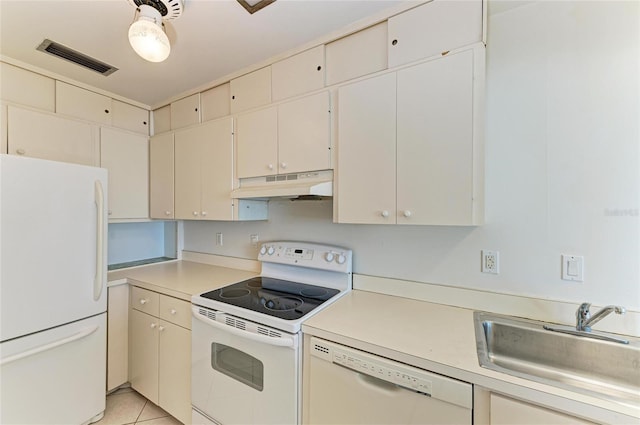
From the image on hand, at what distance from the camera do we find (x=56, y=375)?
1518 mm

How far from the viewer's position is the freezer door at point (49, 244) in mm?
1318

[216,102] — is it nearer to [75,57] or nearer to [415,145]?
[75,57]

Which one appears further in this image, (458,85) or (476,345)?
(458,85)

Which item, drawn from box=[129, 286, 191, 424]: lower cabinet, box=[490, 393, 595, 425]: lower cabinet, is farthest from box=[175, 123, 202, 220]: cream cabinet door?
box=[490, 393, 595, 425]: lower cabinet

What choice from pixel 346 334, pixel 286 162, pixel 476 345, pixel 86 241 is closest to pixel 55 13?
pixel 86 241

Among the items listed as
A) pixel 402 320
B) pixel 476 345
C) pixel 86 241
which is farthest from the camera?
pixel 86 241

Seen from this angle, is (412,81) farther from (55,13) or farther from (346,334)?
(55,13)

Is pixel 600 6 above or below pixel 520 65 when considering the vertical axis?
above

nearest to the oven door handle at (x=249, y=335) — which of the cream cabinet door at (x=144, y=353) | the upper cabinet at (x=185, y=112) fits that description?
the cream cabinet door at (x=144, y=353)

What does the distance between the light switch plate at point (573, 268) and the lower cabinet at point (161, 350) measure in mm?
2051

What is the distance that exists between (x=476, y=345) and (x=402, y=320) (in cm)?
32

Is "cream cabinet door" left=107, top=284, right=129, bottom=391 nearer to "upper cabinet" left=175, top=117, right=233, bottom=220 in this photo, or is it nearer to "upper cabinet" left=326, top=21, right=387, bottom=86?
"upper cabinet" left=175, top=117, right=233, bottom=220

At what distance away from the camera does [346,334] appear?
114 cm

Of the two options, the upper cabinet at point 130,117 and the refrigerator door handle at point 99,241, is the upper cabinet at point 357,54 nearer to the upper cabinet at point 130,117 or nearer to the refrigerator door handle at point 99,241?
the refrigerator door handle at point 99,241
